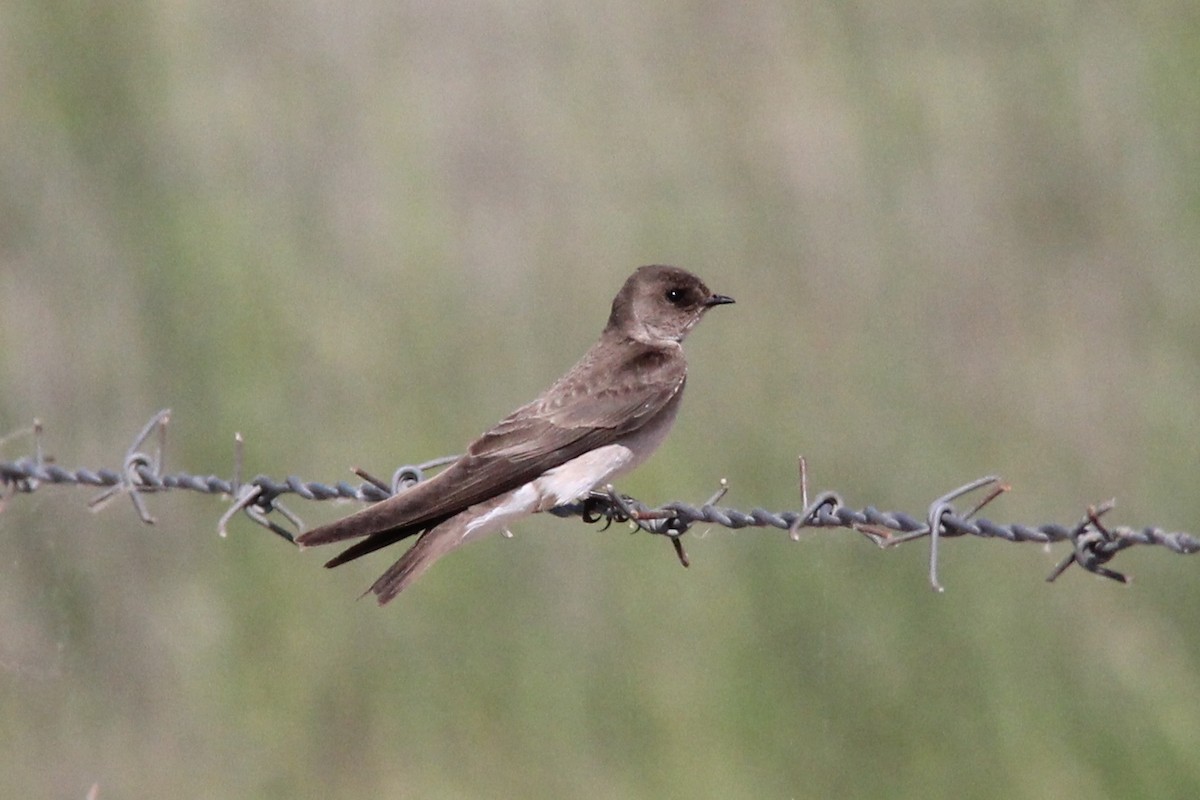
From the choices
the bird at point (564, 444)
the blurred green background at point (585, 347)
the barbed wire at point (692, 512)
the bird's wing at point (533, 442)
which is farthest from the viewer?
the blurred green background at point (585, 347)

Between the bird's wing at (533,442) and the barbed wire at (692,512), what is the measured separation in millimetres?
86

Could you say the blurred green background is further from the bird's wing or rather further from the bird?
the bird's wing

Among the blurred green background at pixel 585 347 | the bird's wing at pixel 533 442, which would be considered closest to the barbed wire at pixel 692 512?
the bird's wing at pixel 533 442

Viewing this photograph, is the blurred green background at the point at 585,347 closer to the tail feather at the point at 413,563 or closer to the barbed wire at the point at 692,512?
the barbed wire at the point at 692,512

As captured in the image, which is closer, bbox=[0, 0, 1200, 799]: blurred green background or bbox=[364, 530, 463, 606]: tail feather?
bbox=[364, 530, 463, 606]: tail feather

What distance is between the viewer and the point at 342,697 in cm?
545

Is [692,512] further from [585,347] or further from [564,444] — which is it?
[585,347]

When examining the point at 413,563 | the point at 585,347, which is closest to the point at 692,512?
the point at 413,563

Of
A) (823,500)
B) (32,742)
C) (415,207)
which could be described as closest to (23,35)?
(415,207)

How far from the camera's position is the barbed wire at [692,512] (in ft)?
8.73

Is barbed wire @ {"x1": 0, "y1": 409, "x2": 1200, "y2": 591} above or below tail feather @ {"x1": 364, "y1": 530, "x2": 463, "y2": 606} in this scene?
above

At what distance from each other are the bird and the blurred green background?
799mm

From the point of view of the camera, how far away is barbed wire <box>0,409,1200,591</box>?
105 inches

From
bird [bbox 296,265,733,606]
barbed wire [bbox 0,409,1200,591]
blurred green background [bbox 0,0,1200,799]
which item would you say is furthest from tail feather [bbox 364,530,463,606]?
blurred green background [bbox 0,0,1200,799]
